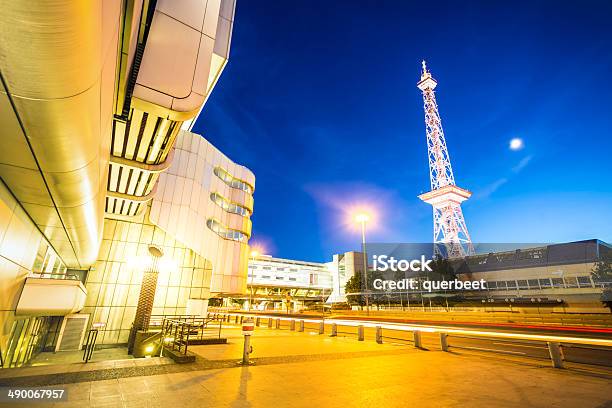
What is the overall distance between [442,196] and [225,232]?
78932mm

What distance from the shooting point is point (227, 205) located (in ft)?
125

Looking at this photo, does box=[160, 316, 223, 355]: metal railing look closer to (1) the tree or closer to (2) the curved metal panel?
(2) the curved metal panel

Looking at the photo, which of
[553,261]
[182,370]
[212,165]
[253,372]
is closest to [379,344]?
[253,372]

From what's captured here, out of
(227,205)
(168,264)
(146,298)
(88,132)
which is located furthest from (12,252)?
(227,205)

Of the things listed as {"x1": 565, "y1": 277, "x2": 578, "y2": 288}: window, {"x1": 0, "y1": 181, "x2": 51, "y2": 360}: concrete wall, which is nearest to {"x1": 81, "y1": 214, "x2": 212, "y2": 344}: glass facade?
{"x1": 0, "y1": 181, "x2": 51, "y2": 360}: concrete wall

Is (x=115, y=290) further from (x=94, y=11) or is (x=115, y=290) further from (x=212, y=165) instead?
(x=94, y=11)

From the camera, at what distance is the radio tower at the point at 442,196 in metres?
88.1

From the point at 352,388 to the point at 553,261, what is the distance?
6584 centimetres

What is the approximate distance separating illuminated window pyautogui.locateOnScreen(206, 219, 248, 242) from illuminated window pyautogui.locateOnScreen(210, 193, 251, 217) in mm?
2546

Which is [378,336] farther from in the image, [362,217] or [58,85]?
[362,217]

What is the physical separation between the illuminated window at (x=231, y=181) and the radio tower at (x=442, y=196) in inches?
2616

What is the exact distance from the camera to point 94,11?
241 centimetres

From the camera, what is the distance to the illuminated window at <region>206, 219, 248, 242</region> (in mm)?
33947

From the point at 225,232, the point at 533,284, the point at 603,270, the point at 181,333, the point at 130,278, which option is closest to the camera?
the point at 181,333
